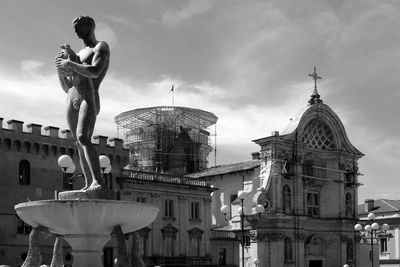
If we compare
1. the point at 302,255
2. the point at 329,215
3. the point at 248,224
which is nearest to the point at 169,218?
the point at 248,224

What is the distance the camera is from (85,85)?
1204 cm

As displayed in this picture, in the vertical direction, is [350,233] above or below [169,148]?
below

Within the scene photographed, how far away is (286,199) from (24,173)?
22.0 m

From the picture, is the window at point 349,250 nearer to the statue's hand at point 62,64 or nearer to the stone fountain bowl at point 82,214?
the stone fountain bowl at point 82,214

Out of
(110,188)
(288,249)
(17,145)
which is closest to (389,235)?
(288,249)

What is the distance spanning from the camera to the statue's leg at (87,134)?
38.9 ft

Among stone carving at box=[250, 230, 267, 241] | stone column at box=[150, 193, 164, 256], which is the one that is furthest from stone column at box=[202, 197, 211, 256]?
stone column at box=[150, 193, 164, 256]

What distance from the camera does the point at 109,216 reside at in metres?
10.6

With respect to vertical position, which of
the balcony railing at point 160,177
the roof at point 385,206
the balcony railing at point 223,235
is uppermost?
the balcony railing at point 160,177

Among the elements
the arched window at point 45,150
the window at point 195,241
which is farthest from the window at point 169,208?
the arched window at point 45,150

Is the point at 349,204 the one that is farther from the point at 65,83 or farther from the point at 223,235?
Result: the point at 65,83

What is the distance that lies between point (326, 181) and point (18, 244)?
28.7 m

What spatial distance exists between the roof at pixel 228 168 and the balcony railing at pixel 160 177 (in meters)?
5.47

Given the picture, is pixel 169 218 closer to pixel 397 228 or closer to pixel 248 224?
pixel 248 224
